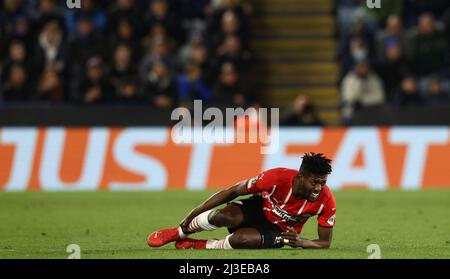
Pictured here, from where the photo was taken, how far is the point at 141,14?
2050 centimetres

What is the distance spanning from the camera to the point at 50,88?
19391mm

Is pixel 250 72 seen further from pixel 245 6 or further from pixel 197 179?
pixel 197 179

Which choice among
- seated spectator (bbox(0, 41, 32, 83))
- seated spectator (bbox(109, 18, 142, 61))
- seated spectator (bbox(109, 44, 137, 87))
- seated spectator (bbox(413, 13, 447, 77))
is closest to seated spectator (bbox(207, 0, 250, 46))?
seated spectator (bbox(109, 18, 142, 61))

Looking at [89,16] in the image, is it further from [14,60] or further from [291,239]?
[291,239]

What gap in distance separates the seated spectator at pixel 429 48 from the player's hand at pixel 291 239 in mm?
10487

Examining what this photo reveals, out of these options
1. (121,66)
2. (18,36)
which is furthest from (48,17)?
(121,66)

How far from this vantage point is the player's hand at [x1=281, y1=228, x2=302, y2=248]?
10172 millimetres

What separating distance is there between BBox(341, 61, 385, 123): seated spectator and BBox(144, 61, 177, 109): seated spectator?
307 centimetres

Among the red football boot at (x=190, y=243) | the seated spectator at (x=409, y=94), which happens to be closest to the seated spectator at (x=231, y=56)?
the seated spectator at (x=409, y=94)

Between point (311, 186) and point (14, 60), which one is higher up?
point (14, 60)

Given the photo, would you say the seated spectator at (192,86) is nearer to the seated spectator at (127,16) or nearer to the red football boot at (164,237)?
the seated spectator at (127,16)

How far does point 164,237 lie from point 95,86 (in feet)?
29.9
